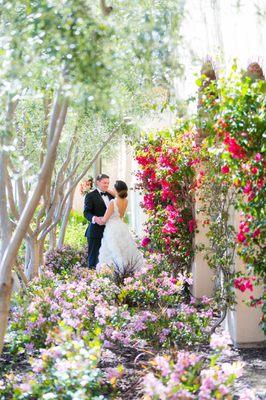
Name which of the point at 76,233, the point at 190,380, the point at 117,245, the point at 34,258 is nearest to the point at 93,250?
the point at 117,245

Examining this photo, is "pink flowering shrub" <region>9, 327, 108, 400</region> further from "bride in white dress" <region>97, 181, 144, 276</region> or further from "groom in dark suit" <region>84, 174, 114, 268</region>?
"groom in dark suit" <region>84, 174, 114, 268</region>

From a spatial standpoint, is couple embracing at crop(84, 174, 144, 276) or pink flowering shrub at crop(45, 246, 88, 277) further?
pink flowering shrub at crop(45, 246, 88, 277)

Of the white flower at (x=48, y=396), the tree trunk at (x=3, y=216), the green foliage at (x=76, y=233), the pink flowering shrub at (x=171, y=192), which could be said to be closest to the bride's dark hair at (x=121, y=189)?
the pink flowering shrub at (x=171, y=192)

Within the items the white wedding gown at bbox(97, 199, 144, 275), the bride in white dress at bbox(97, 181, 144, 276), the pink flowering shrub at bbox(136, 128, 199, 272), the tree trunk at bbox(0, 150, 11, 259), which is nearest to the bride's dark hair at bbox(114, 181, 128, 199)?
the bride in white dress at bbox(97, 181, 144, 276)

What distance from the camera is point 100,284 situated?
814 cm

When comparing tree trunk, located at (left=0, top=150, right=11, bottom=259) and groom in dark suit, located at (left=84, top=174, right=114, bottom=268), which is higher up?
groom in dark suit, located at (left=84, top=174, right=114, bottom=268)

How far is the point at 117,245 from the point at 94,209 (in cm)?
67

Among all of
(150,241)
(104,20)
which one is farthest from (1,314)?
(150,241)

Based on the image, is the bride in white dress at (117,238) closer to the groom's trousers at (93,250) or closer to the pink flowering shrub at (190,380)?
the groom's trousers at (93,250)

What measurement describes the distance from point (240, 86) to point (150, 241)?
7.07 metres

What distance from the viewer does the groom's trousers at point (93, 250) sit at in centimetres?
1165

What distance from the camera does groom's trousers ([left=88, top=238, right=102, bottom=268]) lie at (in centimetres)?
1165

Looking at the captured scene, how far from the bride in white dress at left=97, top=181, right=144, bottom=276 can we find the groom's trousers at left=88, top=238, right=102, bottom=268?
0.14m

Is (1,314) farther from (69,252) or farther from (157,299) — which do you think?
(69,252)
